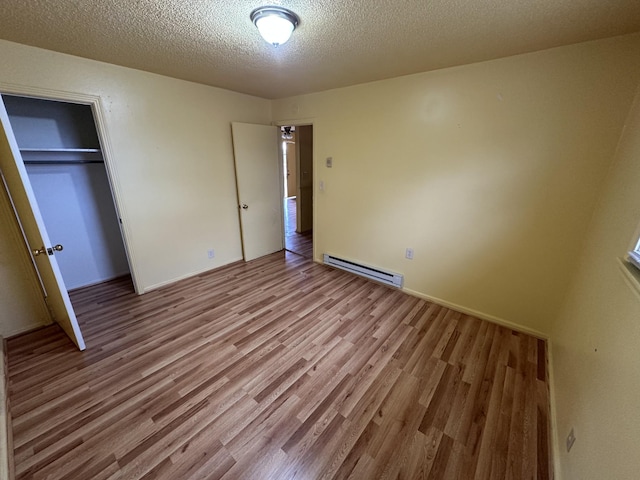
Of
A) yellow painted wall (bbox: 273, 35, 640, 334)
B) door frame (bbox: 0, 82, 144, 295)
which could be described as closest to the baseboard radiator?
yellow painted wall (bbox: 273, 35, 640, 334)

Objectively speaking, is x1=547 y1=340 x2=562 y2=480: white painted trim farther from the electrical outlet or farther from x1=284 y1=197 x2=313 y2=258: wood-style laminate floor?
x1=284 y1=197 x2=313 y2=258: wood-style laminate floor

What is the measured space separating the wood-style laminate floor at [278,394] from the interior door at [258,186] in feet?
4.54

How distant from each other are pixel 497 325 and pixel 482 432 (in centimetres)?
124

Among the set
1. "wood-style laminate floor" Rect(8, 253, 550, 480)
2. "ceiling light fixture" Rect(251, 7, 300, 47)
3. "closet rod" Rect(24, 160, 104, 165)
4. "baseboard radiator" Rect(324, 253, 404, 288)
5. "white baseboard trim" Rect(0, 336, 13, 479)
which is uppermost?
"ceiling light fixture" Rect(251, 7, 300, 47)

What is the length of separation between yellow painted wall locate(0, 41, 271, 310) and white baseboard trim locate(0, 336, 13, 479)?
1.30 metres

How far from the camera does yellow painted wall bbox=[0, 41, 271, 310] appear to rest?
2.11m

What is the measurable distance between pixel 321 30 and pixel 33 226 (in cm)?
241

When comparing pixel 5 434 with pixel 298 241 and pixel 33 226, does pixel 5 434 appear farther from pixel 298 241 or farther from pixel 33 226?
pixel 298 241

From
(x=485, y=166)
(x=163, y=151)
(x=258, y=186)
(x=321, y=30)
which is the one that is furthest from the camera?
(x=258, y=186)

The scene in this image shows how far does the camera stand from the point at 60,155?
269 cm

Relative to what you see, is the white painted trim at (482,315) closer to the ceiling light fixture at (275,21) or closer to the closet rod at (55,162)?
the ceiling light fixture at (275,21)

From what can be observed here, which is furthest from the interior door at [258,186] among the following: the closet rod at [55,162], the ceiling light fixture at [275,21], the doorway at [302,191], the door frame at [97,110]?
the ceiling light fixture at [275,21]

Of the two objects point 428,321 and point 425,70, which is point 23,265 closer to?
point 428,321

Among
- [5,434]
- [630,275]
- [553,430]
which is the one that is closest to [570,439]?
[553,430]
